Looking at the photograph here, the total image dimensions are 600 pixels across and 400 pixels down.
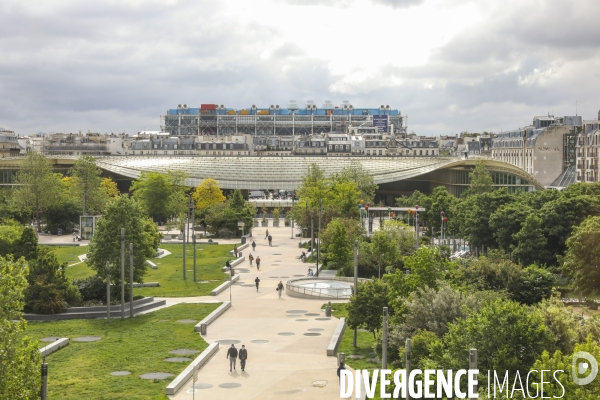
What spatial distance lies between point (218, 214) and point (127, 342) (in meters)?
48.5

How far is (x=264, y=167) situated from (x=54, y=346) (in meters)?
90.4

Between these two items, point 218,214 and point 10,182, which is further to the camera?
point 10,182

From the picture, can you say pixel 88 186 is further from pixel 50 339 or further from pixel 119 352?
pixel 119 352

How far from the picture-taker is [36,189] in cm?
8356

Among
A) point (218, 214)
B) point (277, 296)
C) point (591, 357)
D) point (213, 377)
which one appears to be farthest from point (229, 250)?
point (591, 357)

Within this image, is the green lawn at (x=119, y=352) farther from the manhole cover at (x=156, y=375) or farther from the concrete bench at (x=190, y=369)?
the concrete bench at (x=190, y=369)

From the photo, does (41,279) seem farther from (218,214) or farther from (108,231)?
(218,214)

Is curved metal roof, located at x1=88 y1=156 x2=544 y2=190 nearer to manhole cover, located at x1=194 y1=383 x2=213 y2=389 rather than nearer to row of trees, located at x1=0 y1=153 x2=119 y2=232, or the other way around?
row of trees, located at x1=0 y1=153 x2=119 y2=232

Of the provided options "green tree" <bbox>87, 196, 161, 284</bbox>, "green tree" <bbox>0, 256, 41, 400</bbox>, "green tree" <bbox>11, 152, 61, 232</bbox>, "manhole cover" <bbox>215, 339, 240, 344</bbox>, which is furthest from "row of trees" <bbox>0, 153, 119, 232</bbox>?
"green tree" <bbox>0, 256, 41, 400</bbox>

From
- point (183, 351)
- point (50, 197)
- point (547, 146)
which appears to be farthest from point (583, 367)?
point (547, 146)

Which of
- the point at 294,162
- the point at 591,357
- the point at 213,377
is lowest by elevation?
the point at 213,377

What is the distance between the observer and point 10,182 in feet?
390

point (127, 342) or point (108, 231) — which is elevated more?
point (108, 231)

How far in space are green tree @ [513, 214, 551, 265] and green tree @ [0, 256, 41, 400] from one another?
36822 mm
